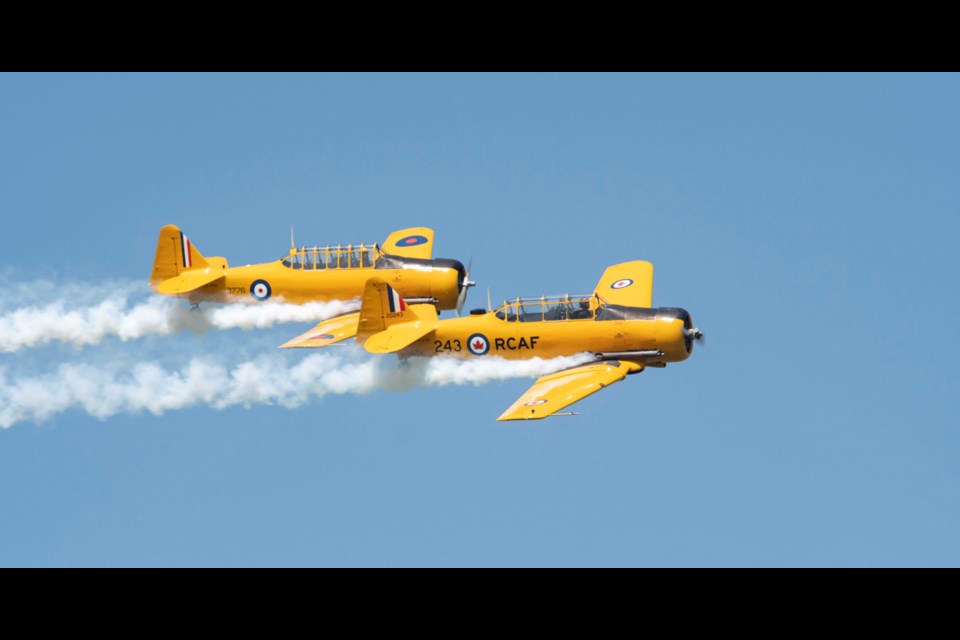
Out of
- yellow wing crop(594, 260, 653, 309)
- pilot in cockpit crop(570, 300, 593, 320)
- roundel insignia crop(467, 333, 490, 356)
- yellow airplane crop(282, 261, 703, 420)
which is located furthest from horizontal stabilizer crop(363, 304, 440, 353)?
yellow wing crop(594, 260, 653, 309)

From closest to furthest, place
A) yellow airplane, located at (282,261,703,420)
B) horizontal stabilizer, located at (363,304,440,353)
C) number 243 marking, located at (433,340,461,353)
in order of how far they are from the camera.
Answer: yellow airplane, located at (282,261,703,420)
horizontal stabilizer, located at (363,304,440,353)
number 243 marking, located at (433,340,461,353)

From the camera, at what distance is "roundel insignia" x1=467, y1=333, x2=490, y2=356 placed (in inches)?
2099

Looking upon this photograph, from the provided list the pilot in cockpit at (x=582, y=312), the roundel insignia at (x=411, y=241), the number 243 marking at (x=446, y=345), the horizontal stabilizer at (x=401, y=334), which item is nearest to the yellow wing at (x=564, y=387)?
the pilot in cockpit at (x=582, y=312)

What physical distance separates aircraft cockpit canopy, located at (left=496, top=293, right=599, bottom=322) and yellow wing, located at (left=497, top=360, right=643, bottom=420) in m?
1.34

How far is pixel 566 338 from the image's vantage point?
173 feet

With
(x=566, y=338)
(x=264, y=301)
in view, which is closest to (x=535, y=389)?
(x=566, y=338)

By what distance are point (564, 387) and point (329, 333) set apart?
7.12 metres

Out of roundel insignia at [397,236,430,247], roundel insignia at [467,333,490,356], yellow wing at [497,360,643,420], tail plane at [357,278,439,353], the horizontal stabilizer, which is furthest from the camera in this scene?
roundel insignia at [397,236,430,247]

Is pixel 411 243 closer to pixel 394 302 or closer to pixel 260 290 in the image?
pixel 260 290

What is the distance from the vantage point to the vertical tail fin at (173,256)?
5809 cm

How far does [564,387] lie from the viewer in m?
51.2

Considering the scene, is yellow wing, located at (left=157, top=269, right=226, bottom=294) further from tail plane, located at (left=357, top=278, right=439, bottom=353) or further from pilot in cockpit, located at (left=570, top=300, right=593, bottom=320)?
pilot in cockpit, located at (left=570, top=300, right=593, bottom=320)

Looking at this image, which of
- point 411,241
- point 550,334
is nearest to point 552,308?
point 550,334

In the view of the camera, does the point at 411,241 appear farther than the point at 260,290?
Yes
